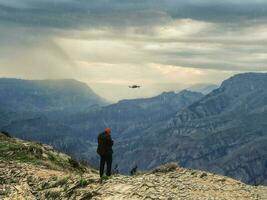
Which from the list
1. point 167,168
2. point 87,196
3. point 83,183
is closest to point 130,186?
point 87,196

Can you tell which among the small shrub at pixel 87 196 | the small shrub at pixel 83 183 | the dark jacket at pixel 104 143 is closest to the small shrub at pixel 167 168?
the dark jacket at pixel 104 143

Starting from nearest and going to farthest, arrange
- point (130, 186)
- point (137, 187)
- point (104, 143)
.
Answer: point (137, 187) → point (130, 186) → point (104, 143)

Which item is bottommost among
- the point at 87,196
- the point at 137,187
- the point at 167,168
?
the point at 87,196

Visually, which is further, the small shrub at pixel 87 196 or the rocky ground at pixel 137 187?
the small shrub at pixel 87 196

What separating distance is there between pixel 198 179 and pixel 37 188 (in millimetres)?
12048

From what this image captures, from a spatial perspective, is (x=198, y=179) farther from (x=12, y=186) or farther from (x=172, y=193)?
(x=12, y=186)

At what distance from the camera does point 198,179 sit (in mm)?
34344

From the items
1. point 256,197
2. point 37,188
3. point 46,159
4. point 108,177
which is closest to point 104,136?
point 108,177

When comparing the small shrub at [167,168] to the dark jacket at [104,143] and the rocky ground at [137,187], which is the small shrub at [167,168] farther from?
the dark jacket at [104,143]

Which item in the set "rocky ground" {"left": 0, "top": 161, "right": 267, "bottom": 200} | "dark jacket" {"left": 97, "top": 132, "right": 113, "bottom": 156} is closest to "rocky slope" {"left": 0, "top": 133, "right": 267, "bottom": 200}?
"rocky ground" {"left": 0, "top": 161, "right": 267, "bottom": 200}


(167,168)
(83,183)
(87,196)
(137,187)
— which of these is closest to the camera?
(87,196)

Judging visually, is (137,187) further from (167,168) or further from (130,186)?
(167,168)

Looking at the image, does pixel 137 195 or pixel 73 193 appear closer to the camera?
pixel 137 195

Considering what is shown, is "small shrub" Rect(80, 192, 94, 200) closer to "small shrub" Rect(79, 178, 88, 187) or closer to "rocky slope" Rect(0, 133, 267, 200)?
"rocky slope" Rect(0, 133, 267, 200)
